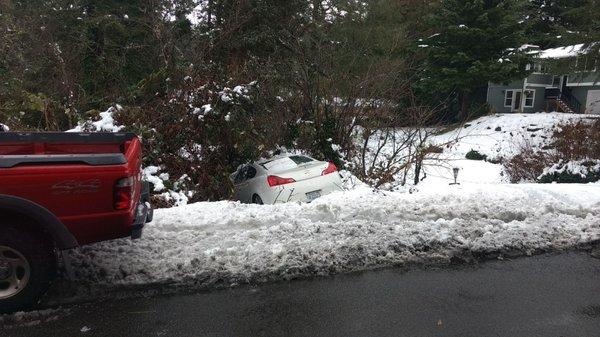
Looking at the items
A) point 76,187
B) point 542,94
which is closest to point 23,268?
point 76,187

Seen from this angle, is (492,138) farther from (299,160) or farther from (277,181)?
(277,181)

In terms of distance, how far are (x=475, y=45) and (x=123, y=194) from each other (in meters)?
35.0

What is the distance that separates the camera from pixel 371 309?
4.16 meters

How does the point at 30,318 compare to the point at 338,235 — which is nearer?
the point at 30,318

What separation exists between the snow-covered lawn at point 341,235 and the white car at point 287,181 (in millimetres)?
2189

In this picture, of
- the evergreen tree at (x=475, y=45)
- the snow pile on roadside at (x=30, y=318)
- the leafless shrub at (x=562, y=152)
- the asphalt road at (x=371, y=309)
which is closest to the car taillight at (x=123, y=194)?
the asphalt road at (x=371, y=309)

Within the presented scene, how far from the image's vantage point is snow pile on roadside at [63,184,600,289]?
4902 mm

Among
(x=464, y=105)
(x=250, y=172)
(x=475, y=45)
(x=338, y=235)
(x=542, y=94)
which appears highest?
(x=475, y=45)

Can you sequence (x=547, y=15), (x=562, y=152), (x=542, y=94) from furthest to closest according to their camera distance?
1. (x=542, y=94)
2. (x=547, y=15)
3. (x=562, y=152)

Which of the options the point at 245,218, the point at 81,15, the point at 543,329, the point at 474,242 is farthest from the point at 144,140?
the point at 81,15

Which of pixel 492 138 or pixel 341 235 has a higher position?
pixel 341 235

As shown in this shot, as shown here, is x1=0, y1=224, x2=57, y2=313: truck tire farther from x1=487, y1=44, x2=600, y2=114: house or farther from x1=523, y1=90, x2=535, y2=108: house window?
x1=523, y1=90, x2=535, y2=108: house window

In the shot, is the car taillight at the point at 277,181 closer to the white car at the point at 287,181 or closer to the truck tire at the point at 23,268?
the white car at the point at 287,181

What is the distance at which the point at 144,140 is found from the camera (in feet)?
29.9
